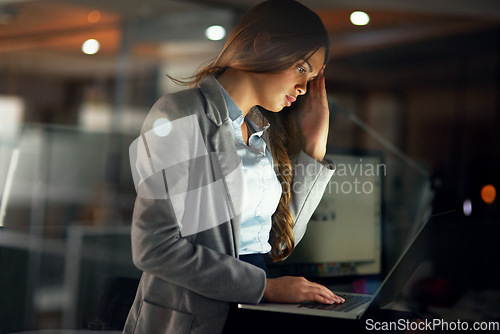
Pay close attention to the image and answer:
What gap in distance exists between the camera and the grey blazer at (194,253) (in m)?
0.92

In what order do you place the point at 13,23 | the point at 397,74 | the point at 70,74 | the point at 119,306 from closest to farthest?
1. the point at 119,306
2. the point at 13,23
3. the point at 70,74
4. the point at 397,74

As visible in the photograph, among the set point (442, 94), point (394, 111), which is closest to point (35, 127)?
point (394, 111)

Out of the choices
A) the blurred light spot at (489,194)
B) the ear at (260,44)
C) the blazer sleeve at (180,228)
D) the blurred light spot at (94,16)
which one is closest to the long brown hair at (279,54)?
the ear at (260,44)

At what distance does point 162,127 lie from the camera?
96 centimetres

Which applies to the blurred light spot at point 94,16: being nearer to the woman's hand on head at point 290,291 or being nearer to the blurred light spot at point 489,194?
the woman's hand on head at point 290,291

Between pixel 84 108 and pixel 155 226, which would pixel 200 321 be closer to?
pixel 155 226

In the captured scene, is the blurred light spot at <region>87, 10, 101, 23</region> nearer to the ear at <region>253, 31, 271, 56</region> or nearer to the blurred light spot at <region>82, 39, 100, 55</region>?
the blurred light spot at <region>82, 39, 100, 55</region>

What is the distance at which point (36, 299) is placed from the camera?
5.68ft

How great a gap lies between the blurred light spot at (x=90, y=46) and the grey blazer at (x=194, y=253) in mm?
2519

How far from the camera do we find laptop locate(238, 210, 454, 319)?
36.7 inches

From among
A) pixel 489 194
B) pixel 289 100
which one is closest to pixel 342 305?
pixel 289 100

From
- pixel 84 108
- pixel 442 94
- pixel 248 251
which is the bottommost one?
pixel 248 251

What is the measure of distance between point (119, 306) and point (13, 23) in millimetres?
1860

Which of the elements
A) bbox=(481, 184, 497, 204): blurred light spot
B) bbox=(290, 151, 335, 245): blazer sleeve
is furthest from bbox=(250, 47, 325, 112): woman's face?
bbox=(481, 184, 497, 204): blurred light spot
